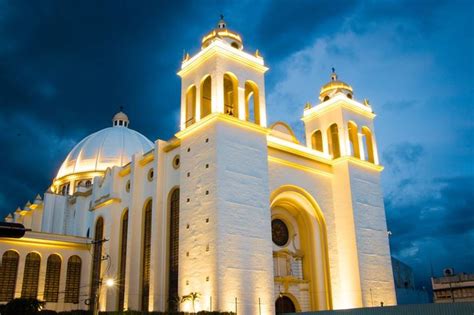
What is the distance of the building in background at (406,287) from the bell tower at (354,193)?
51.8 ft

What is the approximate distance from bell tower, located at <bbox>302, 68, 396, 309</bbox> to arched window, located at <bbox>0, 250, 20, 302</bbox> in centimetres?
2022

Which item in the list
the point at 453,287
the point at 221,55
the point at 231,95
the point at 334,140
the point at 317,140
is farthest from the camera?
the point at 453,287

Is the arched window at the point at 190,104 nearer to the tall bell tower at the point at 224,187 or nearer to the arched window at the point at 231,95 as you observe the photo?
the tall bell tower at the point at 224,187

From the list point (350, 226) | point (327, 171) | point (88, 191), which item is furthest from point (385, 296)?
point (88, 191)

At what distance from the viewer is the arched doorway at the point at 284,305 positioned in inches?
1088

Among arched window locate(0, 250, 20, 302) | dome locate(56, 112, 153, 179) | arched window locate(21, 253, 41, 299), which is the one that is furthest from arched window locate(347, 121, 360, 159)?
arched window locate(0, 250, 20, 302)

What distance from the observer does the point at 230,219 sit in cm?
2380

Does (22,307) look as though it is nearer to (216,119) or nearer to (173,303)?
(173,303)

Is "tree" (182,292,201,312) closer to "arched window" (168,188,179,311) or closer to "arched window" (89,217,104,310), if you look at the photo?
"arched window" (168,188,179,311)

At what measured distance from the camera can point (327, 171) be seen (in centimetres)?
3203

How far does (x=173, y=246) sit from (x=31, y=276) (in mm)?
11357

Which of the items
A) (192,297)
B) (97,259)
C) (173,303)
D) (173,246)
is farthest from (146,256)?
(192,297)

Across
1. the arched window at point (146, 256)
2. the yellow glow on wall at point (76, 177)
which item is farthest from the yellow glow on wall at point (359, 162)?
the yellow glow on wall at point (76, 177)

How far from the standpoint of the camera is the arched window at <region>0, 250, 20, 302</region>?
99.5 feet
